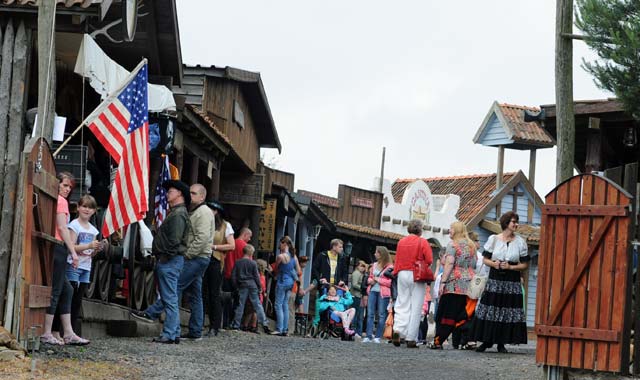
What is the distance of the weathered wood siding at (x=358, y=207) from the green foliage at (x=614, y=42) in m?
27.4

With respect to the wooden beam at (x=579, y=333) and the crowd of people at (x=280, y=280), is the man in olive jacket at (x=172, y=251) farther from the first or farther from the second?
the wooden beam at (x=579, y=333)

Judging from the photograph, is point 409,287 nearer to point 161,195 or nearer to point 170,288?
point 161,195

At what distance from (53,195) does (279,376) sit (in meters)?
2.56

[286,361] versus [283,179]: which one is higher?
[283,179]

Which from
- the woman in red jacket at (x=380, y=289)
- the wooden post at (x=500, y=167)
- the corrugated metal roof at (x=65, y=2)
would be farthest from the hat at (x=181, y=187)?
the wooden post at (x=500, y=167)

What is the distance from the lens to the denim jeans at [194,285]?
15156 millimetres

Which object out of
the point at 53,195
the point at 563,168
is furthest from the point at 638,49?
the point at 53,195

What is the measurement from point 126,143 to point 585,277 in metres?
5.04

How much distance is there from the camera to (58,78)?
57.1 ft

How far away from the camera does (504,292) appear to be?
52.7ft

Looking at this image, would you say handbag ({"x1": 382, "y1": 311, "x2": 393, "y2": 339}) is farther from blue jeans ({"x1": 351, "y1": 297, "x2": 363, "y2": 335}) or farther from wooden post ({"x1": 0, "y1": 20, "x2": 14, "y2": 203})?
wooden post ({"x1": 0, "y1": 20, "x2": 14, "y2": 203})

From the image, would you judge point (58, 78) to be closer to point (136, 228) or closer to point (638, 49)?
point (136, 228)

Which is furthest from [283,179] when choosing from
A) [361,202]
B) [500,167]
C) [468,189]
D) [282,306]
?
[468,189]

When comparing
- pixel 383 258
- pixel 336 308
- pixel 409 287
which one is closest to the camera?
pixel 409 287
